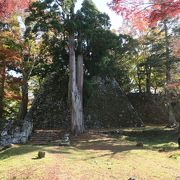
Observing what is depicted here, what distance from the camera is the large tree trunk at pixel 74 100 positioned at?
1827cm

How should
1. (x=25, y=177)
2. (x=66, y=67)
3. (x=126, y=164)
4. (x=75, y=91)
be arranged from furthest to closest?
(x=66, y=67) → (x=75, y=91) → (x=126, y=164) → (x=25, y=177)

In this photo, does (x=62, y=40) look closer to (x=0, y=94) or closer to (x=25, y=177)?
(x=0, y=94)

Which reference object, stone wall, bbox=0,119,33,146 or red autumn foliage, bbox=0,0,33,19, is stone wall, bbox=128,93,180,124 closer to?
stone wall, bbox=0,119,33,146

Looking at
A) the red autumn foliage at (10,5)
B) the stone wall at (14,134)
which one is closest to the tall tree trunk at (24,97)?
the stone wall at (14,134)

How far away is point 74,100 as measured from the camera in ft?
60.3

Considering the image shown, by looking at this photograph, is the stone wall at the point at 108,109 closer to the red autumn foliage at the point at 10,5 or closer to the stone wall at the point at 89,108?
the stone wall at the point at 89,108

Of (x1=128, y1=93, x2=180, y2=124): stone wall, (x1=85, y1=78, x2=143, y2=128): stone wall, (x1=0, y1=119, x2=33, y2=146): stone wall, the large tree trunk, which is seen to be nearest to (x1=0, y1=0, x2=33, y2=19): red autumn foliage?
the large tree trunk

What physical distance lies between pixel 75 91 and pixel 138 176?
Result: 1107 centimetres

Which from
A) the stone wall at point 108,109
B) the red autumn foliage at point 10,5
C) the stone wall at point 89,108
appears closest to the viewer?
the red autumn foliage at point 10,5

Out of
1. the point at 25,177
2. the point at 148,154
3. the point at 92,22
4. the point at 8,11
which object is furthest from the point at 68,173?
the point at 92,22

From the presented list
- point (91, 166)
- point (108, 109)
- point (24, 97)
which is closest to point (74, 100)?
point (24, 97)

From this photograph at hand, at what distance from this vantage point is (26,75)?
22.3m

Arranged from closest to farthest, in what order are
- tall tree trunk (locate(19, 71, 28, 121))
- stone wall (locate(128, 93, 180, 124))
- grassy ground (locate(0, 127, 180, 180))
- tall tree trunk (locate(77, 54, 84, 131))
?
1. grassy ground (locate(0, 127, 180, 180))
2. tall tree trunk (locate(77, 54, 84, 131))
3. tall tree trunk (locate(19, 71, 28, 121))
4. stone wall (locate(128, 93, 180, 124))

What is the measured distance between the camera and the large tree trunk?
18.3m
